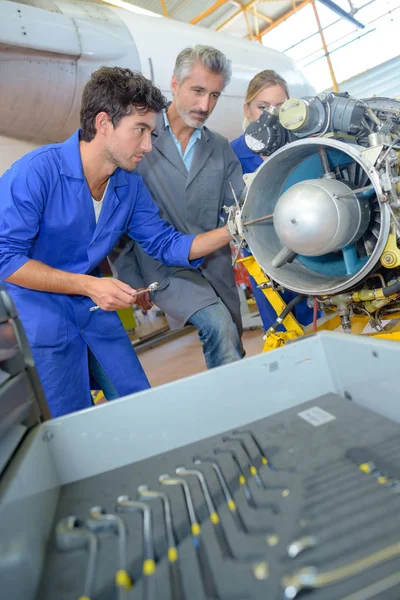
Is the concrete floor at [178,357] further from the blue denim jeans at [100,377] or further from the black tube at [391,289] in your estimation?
the black tube at [391,289]

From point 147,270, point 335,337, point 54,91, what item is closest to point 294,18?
point 54,91

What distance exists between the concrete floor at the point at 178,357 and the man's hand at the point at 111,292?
1.46 m

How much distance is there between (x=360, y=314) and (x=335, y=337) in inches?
28.3

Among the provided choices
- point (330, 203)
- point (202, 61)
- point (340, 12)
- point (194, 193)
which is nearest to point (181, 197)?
point (194, 193)

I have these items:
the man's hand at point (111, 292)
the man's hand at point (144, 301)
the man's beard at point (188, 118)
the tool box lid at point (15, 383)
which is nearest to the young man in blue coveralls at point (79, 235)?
the man's hand at point (111, 292)

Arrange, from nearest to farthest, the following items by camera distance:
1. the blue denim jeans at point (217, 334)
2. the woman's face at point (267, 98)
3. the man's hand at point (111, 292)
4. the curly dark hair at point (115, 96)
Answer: the man's hand at point (111, 292), the curly dark hair at point (115, 96), the blue denim jeans at point (217, 334), the woman's face at point (267, 98)

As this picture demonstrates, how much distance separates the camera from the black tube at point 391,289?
3.62 feet

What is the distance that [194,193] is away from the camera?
1.66 metres

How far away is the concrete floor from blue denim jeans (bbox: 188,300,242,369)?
3.54 feet

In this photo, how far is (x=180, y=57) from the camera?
159 cm

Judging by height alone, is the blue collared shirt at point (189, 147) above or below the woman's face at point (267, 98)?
below

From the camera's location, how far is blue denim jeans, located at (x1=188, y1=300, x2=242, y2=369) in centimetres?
146

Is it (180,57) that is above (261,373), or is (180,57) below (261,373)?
above

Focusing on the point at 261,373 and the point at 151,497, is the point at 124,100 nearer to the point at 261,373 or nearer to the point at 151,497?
the point at 261,373
